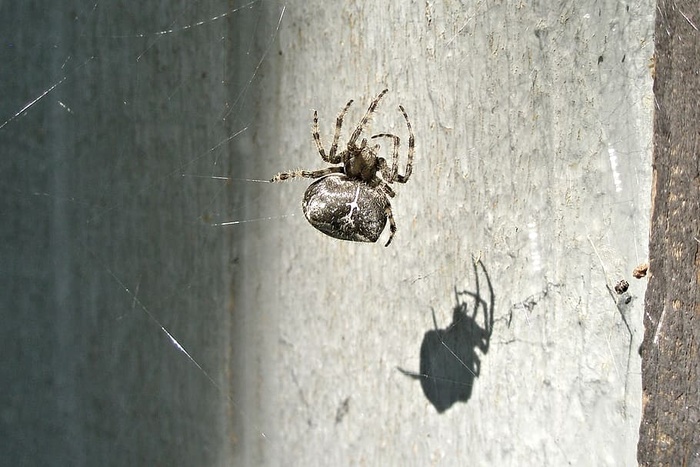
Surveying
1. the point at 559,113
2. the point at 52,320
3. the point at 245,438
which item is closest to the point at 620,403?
the point at 559,113

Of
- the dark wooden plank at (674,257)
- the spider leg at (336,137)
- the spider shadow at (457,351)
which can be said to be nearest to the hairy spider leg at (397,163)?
the spider leg at (336,137)

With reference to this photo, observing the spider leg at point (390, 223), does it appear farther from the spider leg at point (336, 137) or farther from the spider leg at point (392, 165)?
the spider leg at point (336, 137)

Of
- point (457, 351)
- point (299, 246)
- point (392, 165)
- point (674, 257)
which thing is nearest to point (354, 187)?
point (392, 165)

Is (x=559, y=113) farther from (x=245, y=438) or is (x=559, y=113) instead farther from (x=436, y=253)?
(x=245, y=438)

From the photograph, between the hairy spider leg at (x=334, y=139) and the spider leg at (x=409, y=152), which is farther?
the hairy spider leg at (x=334, y=139)

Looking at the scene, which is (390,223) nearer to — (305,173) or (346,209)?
(346,209)
